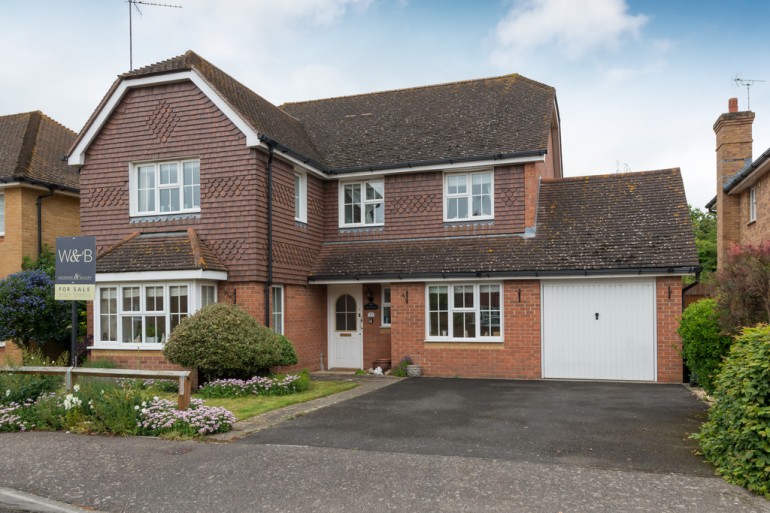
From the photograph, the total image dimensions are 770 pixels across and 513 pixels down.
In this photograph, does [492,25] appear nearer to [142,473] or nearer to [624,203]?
[624,203]

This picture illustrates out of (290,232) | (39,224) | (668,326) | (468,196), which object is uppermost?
(468,196)

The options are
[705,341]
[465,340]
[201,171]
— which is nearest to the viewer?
[705,341]

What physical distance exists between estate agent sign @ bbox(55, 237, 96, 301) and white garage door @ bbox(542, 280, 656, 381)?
385 inches

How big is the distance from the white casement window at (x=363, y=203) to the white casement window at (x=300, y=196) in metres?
1.28

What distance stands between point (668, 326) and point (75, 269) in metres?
12.3

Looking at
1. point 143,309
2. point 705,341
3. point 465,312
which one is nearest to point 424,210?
point 465,312

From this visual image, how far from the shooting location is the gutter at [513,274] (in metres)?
13.7

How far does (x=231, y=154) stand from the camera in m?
14.5

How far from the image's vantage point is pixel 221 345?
12242 mm

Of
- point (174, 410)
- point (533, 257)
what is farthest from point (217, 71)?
point (174, 410)

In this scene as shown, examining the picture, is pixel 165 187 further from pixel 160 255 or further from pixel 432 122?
pixel 432 122

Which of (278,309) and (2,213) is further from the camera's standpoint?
(2,213)

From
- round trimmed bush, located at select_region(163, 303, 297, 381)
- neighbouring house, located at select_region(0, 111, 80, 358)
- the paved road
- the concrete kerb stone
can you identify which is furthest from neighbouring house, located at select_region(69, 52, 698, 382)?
the paved road

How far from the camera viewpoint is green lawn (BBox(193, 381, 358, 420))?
10529mm
